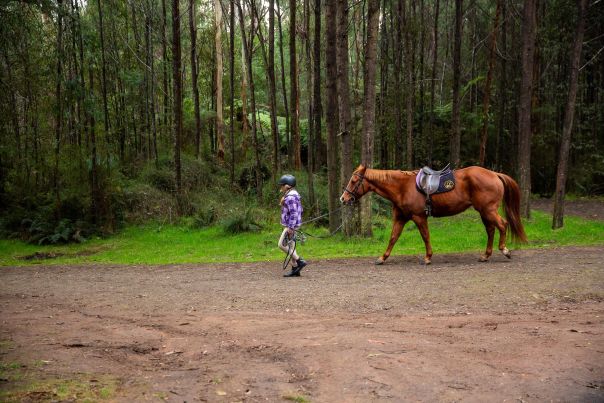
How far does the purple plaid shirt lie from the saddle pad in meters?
2.86

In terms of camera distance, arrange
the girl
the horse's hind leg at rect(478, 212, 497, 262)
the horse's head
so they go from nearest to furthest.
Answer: the girl, the horse's hind leg at rect(478, 212, 497, 262), the horse's head

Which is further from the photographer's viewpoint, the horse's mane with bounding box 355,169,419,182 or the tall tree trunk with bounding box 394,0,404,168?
the tall tree trunk with bounding box 394,0,404,168

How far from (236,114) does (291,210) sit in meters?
25.8

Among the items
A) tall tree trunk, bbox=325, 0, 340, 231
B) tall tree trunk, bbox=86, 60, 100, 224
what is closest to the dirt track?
tall tree trunk, bbox=325, 0, 340, 231

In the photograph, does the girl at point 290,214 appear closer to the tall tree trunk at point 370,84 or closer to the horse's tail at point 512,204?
the horse's tail at point 512,204

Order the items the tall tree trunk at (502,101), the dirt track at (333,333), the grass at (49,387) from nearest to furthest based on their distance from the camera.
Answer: the grass at (49,387) < the dirt track at (333,333) < the tall tree trunk at (502,101)

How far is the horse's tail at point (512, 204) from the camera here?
11.2 meters

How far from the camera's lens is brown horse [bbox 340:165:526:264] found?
36.4ft

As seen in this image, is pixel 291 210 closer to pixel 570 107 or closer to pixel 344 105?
pixel 344 105

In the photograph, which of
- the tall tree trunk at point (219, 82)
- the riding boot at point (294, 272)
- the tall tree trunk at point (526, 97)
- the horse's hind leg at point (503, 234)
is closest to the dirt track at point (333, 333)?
the riding boot at point (294, 272)

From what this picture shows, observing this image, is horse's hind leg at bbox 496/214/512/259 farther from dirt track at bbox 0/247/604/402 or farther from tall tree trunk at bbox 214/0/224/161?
tall tree trunk at bbox 214/0/224/161

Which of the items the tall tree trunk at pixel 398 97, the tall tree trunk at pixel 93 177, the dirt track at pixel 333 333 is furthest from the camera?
the tall tree trunk at pixel 398 97

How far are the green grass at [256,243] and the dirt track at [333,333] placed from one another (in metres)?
3.09

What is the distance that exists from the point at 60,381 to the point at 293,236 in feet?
20.1
